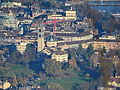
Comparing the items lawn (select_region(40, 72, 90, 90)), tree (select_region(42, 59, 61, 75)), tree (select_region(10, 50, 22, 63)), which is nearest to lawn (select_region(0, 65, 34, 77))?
tree (select_region(42, 59, 61, 75))

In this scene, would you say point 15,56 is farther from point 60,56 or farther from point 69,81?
point 69,81

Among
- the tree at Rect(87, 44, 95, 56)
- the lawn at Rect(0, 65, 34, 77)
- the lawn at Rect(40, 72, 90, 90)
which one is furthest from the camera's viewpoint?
the tree at Rect(87, 44, 95, 56)

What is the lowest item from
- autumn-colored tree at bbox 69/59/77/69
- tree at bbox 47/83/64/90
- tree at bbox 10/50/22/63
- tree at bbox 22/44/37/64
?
tree at bbox 22/44/37/64

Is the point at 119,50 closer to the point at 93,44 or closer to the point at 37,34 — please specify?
the point at 93,44

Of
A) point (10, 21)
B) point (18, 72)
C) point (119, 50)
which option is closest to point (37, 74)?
point (18, 72)

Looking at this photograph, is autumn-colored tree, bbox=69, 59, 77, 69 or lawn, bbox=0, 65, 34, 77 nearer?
lawn, bbox=0, 65, 34, 77

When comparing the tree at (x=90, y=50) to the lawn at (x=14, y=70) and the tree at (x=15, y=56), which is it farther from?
the lawn at (x=14, y=70)

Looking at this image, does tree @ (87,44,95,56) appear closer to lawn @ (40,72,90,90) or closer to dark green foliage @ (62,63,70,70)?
dark green foliage @ (62,63,70,70)
